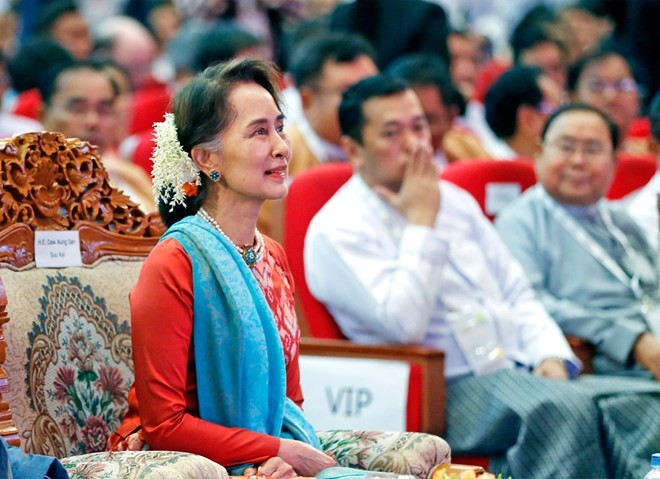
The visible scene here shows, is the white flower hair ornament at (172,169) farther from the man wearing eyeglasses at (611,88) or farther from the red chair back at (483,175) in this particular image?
the man wearing eyeglasses at (611,88)

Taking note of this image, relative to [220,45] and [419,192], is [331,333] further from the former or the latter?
[220,45]

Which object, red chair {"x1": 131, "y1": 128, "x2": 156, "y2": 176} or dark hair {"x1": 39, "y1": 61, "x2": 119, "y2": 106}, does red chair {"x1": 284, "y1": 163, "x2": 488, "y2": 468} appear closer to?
red chair {"x1": 131, "y1": 128, "x2": 156, "y2": 176}

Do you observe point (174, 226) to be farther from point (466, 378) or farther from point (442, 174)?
point (442, 174)

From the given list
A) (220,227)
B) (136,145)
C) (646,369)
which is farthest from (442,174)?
(220,227)

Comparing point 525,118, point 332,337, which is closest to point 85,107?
point 332,337

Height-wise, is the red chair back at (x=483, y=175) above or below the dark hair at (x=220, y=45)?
below

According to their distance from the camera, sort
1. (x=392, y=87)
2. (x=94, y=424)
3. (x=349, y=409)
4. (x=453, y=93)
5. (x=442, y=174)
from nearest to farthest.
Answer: (x=94, y=424) → (x=349, y=409) → (x=392, y=87) → (x=442, y=174) → (x=453, y=93)

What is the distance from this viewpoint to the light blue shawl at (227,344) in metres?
2.21

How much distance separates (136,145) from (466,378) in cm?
195

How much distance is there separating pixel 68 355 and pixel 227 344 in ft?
1.23

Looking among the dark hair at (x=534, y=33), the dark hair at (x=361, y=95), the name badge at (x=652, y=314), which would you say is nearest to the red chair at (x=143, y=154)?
the dark hair at (x=361, y=95)

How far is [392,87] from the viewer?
3676mm

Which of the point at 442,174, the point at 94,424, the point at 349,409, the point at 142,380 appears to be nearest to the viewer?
the point at 142,380

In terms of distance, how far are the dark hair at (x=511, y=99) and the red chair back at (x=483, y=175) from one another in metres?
1.01
